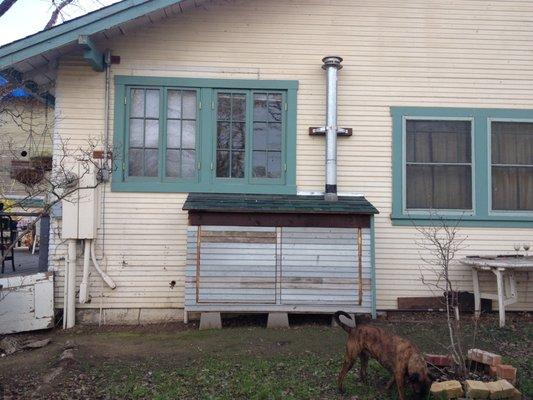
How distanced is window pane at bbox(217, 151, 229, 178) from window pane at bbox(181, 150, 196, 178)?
0.38 meters

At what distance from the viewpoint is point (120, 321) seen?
25.5ft

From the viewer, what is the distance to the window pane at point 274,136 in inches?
318

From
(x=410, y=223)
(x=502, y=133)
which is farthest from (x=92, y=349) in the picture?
(x=502, y=133)

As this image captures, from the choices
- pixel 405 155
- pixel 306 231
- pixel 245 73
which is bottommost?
pixel 306 231

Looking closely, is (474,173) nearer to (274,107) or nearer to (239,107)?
(274,107)

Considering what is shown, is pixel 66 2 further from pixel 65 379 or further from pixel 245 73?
pixel 65 379

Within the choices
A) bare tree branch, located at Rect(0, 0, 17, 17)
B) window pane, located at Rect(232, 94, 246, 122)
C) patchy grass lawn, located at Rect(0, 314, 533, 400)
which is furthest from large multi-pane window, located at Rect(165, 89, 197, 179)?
bare tree branch, located at Rect(0, 0, 17, 17)

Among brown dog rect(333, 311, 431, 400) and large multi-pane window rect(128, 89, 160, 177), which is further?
large multi-pane window rect(128, 89, 160, 177)

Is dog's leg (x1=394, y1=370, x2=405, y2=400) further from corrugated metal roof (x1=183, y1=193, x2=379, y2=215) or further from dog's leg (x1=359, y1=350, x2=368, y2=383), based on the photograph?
corrugated metal roof (x1=183, y1=193, x2=379, y2=215)

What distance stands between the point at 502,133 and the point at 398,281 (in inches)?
113

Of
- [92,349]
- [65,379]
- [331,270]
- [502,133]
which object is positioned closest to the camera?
[65,379]

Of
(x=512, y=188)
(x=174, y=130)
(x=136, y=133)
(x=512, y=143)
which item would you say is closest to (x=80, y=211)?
(x=136, y=133)

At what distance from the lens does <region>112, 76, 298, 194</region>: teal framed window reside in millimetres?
7926

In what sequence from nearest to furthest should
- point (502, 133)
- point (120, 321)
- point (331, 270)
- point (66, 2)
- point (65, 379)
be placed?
point (65, 379)
point (331, 270)
point (120, 321)
point (502, 133)
point (66, 2)
